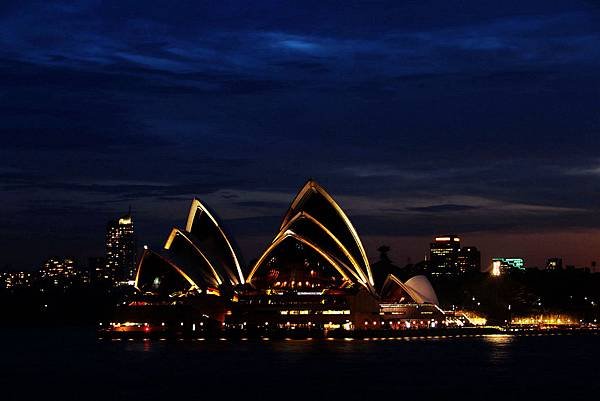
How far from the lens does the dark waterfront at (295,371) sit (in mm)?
55469

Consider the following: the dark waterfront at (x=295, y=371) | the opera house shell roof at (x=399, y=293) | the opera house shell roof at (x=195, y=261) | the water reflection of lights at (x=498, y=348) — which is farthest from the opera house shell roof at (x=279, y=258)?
the water reflection of lights at (x=498, y=348)

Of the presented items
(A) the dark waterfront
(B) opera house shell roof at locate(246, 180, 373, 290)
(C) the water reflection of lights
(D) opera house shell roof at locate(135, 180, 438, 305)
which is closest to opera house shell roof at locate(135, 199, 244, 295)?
(D) opera house shell roof at locate(135, 180, 438, 305)

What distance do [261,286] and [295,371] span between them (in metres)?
41.6

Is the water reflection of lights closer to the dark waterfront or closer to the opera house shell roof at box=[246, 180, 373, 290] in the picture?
the dark waterfront

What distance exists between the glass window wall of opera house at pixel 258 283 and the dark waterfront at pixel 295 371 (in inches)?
298

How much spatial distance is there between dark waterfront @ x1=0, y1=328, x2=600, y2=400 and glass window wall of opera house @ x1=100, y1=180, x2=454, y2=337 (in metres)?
7.56

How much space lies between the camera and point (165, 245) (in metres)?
105

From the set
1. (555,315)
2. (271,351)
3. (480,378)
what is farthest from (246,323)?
(555,315)

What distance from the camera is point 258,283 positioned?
351 feet

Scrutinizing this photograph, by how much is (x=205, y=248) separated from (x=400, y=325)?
19.1 m

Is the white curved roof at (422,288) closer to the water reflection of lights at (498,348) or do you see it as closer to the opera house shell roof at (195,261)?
the water reflection of lights at (498,348)

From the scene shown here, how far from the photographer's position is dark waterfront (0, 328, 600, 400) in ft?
182

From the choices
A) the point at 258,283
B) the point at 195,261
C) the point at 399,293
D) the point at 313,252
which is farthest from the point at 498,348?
the point at 195,261

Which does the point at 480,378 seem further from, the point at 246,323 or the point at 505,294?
the point at 505,294
